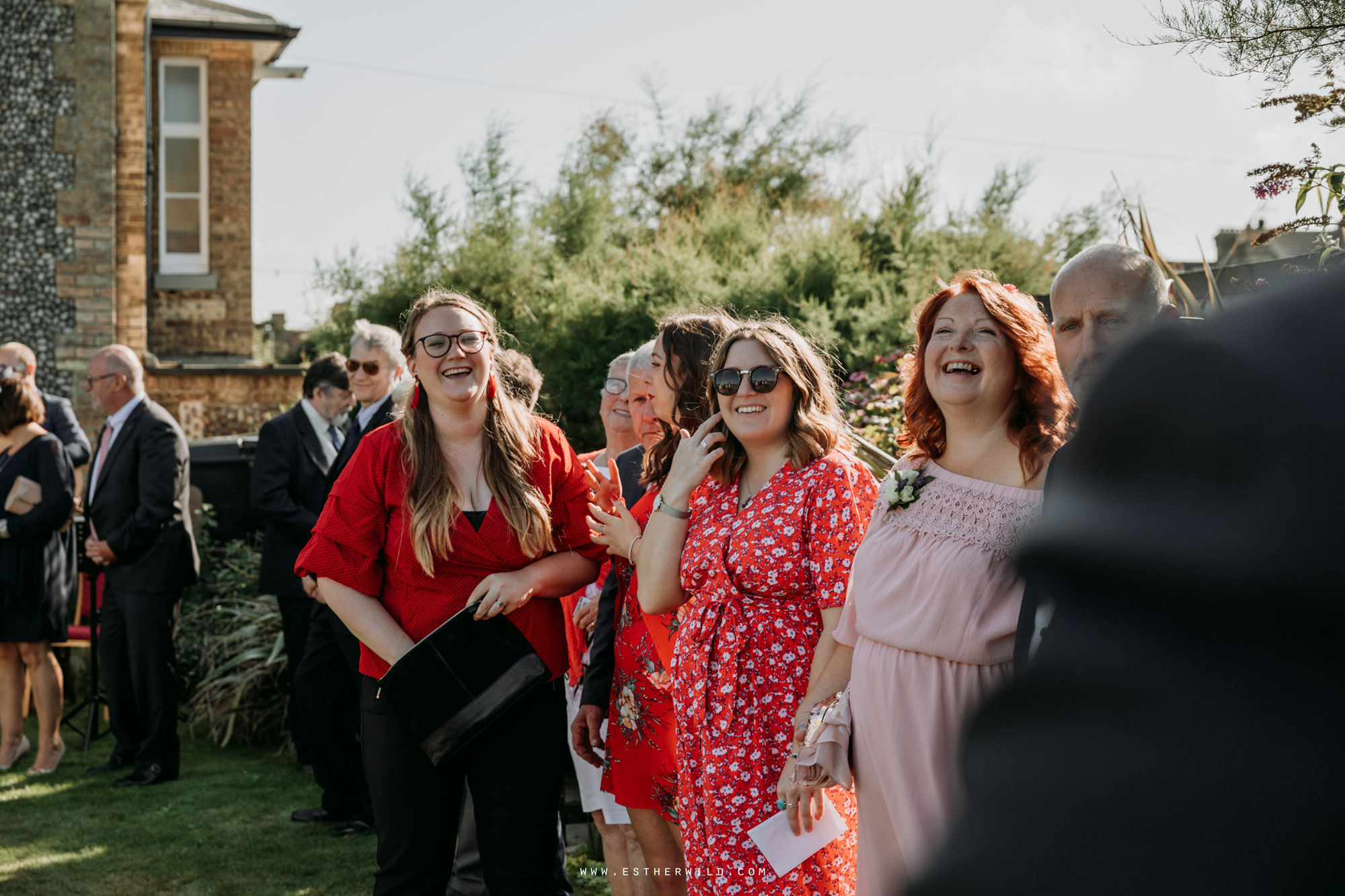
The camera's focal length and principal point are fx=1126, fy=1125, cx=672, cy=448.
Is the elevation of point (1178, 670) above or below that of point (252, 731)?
above

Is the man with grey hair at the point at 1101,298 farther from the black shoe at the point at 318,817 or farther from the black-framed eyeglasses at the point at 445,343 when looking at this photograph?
the black shoe at the point at 318,817

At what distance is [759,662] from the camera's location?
295cm

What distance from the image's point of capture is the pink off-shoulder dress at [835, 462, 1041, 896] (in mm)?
2410

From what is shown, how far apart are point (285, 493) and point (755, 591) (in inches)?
162

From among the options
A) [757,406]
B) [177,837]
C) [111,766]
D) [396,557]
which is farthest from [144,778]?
[757,406]

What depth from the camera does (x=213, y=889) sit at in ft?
16.0

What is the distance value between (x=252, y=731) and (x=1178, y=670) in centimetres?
790

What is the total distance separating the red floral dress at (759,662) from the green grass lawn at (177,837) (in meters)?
2.54

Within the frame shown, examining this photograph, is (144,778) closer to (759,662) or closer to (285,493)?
(285,493)

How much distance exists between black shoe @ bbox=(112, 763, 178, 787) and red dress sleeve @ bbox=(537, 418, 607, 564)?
13.9 feet

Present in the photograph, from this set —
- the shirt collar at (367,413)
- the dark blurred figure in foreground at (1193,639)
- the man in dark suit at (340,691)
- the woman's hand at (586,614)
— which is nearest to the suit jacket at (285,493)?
the man in dark suit at (340,691)

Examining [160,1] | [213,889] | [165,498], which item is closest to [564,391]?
[165,498]

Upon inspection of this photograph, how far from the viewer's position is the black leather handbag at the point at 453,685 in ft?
10.2

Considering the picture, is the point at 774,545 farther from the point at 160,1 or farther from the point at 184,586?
the point at 160,1
